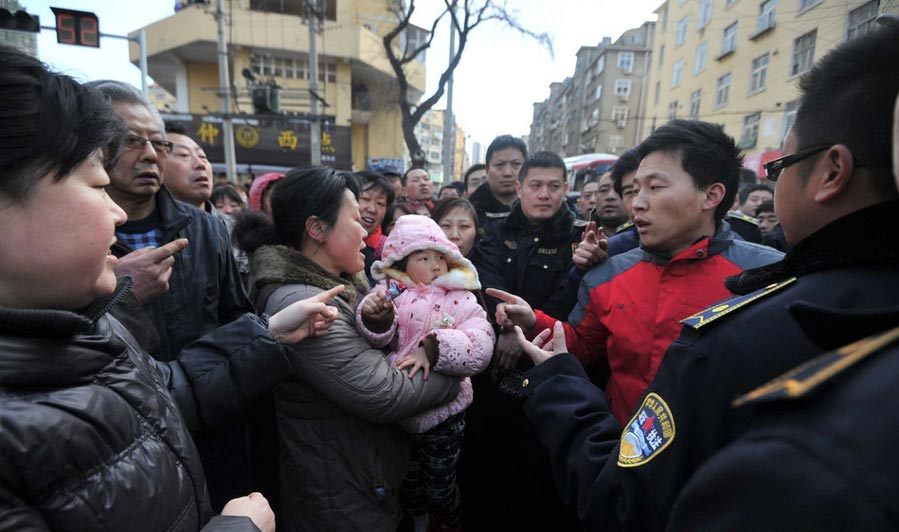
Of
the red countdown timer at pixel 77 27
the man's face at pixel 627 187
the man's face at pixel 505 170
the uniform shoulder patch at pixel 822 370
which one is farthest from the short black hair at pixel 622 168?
the red countdown timer at pixel 77 27

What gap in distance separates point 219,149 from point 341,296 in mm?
19827

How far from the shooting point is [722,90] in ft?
64.0

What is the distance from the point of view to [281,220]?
6.68 ft

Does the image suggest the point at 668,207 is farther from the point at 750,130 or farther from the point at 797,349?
the point at 750,130

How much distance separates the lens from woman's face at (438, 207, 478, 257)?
3150 mm

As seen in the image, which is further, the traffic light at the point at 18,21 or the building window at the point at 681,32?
the building window at the point at 681,32

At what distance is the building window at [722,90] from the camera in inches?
749

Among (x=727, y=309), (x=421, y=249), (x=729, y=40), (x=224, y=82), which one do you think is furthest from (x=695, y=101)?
(x=727, y=309)

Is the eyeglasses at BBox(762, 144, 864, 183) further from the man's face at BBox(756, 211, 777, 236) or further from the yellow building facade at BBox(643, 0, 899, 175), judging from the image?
the yellow building facade at BBox(643, 0, 899, 175)

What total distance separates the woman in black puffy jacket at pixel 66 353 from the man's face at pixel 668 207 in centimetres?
183

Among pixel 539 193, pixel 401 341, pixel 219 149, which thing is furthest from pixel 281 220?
pixel 219 149

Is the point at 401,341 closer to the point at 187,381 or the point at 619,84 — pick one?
the point at 187,381

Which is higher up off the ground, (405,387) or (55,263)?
(55,263)

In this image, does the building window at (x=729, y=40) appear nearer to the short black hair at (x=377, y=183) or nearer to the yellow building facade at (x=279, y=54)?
the yellow building facade at (x=279, y=54)
